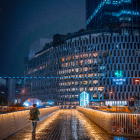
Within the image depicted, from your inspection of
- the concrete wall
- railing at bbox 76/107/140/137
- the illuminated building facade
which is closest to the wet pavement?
the concrete wall

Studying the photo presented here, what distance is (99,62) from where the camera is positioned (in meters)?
97.4

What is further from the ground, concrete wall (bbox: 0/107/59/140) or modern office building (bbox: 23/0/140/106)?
modern office building (bbox: 23/0/140/106)

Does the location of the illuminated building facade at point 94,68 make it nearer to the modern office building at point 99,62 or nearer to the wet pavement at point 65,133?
the modern office building at point 99,62

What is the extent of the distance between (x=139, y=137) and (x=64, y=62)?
95.9 m

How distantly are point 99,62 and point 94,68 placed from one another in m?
3.24

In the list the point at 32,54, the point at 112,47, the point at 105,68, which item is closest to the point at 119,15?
the point at 112,47

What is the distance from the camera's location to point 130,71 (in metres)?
93.3

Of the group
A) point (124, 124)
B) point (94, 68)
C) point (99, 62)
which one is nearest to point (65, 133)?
point (124, 124)

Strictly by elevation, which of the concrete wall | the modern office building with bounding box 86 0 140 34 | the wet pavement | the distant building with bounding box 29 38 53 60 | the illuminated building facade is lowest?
the wet pavement

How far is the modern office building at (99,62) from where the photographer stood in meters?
93.7

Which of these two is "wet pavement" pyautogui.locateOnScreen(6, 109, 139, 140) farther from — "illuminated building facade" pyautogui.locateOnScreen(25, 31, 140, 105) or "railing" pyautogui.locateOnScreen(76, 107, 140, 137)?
"illuminated building facade" pyautogui.locateOnScreen(25, 31, 140, 105)

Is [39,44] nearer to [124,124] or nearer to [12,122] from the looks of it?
[12,122]

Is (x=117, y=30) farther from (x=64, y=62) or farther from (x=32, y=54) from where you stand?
(x=32, y=54)

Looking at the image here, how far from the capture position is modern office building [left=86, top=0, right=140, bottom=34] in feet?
346
